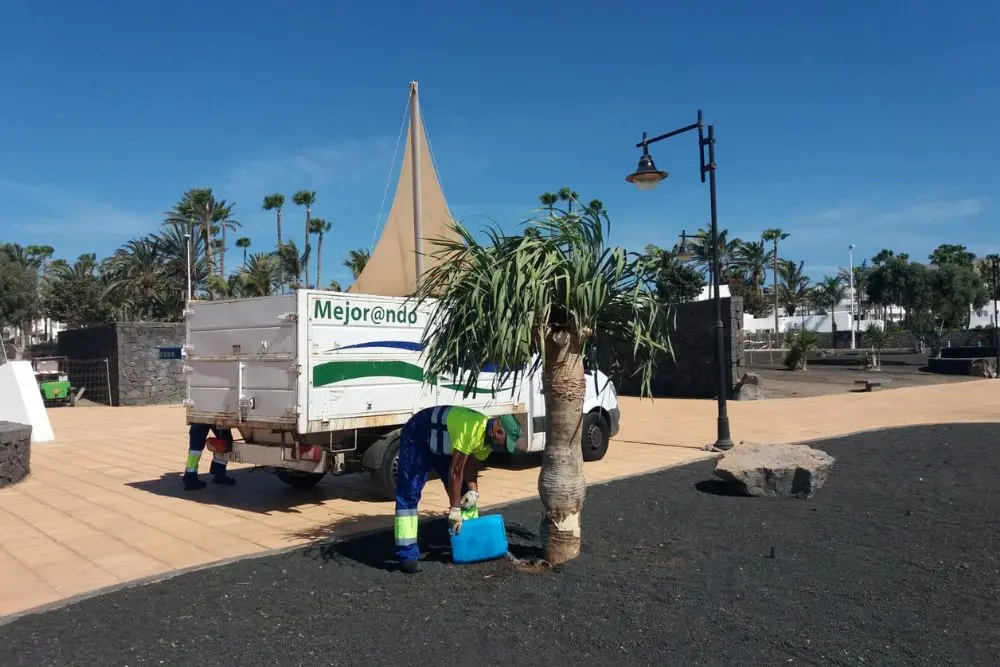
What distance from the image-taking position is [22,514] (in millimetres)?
8180

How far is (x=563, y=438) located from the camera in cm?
547

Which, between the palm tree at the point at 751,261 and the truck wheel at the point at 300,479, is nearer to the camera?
the truck wheel at the point at 300,479

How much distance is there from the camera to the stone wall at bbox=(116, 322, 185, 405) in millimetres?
22938

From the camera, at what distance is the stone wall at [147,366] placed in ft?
75.3

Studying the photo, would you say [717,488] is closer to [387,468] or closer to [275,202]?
[387,468]

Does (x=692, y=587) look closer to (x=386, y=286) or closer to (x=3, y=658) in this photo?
(x=3, y=658)

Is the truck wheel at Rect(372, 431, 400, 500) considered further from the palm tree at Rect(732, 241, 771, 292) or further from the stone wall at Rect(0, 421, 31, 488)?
the palm tree at Rect(732, 241, 771, 292)

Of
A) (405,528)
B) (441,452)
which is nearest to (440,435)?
(441,452)

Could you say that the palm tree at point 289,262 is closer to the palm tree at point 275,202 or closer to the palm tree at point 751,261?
the palm tree at point 275,202

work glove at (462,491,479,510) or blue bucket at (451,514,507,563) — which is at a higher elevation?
work glove at (462,491,479,510)

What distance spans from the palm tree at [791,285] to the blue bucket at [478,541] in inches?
3422

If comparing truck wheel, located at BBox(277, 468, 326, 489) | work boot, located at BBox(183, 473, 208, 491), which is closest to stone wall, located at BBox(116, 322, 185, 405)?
work boot, located at BBox(183, 473, 208, 491)

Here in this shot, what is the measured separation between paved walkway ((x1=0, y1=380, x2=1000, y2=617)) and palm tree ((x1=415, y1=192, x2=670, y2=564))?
2509mm

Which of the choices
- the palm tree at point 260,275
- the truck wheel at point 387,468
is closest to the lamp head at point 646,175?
the truck wheel at point 387,468
